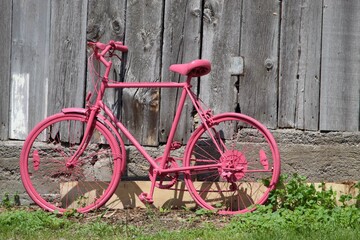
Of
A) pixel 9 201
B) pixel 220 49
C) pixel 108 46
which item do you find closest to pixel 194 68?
pixel 220 49

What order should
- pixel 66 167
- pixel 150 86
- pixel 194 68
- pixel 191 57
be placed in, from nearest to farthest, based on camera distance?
pixel 194 68, pixel 150 86, pixel 66 167, pixel 191 57

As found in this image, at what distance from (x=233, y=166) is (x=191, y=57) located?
3.77ft

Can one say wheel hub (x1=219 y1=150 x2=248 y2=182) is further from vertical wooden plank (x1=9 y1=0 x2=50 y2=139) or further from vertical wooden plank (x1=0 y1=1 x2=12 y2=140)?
vertical wooden plank (x1=0 y1=1 x2=12 y2=140)

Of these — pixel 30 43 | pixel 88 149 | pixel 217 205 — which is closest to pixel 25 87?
pixel 30 43

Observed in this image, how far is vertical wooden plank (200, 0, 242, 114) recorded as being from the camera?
21.8 feet

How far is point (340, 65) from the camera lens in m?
6.61

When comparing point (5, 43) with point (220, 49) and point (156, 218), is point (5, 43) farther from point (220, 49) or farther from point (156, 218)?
point (156, 218)

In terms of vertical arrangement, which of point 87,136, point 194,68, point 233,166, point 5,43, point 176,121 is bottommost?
point 233,166

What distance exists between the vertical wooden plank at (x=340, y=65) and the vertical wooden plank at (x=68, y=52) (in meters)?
2.29

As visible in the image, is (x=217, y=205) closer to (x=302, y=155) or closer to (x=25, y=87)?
(x=302, y=155)

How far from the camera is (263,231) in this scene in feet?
18.2

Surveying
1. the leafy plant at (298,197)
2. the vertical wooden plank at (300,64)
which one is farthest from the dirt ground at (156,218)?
the vertical wooden plank at (300,64)

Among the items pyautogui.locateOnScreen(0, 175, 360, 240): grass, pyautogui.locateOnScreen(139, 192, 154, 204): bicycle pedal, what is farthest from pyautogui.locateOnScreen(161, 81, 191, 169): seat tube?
pyautogui.locateOnScreen(0, 175, 360, 240): grass

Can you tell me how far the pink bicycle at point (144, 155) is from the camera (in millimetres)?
6281
